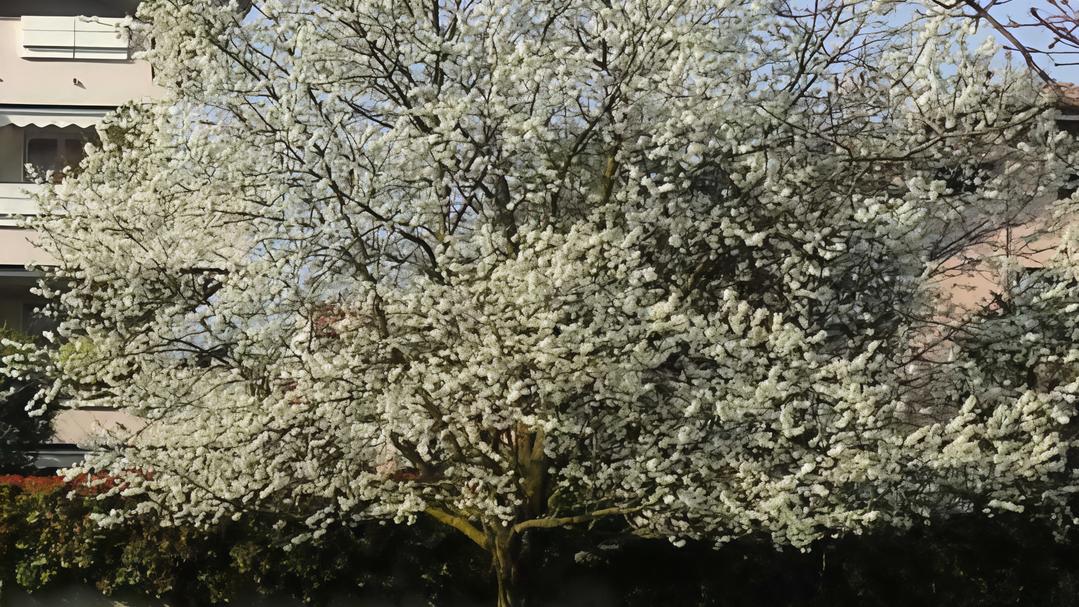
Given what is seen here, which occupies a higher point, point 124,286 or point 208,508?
point 124,286

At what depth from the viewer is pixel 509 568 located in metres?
13.7

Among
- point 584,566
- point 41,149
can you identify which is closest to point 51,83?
point 41,149

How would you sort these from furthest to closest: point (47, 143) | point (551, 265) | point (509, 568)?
point (47, 143) → point (509, 568) → point (551, 265)

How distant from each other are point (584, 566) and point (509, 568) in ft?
7.05

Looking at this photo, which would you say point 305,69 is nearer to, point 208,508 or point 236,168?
point 236,168

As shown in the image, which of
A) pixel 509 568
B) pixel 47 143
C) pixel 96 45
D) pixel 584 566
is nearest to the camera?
pixel 509 568

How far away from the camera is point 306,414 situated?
38.6 feet

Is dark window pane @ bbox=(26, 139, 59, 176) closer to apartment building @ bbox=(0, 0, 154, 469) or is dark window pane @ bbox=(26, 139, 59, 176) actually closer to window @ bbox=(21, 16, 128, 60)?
apartment building @ bbox=(0, 0, 154, 469)

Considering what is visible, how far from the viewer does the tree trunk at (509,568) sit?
13.6 meters

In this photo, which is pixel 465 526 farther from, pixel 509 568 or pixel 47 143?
pixel 47 143

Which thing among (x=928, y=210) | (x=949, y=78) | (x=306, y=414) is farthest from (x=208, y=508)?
(x=949, y=78)

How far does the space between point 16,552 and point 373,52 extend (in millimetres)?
9080

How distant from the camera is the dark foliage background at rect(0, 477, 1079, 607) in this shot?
15.4 meters

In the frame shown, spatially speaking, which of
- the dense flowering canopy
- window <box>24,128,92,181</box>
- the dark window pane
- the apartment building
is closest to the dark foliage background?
the dense flowering canopy
